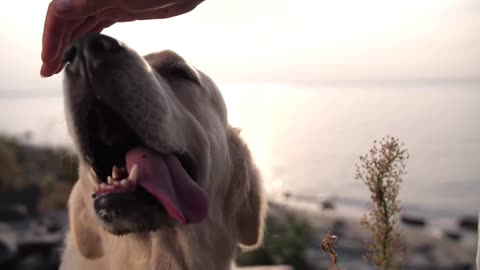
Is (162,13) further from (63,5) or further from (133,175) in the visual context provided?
(133,175)

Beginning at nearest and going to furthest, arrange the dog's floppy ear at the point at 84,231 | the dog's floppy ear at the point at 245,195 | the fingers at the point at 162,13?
the fingers at the point at 162,13 < the dog's floppy ear at the point at 84,231 < the dog's floppy ear at the point at 245,195

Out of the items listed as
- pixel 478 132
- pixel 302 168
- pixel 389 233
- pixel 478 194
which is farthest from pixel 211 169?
pixel 302 168

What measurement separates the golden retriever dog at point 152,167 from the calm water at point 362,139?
2.98 metres

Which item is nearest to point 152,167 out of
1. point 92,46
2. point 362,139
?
point 92,46

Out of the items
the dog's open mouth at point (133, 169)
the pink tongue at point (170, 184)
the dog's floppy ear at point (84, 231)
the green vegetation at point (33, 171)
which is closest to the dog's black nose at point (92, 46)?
the dog's open mouth at point (133, 169)

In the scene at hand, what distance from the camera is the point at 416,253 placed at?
6762 mm

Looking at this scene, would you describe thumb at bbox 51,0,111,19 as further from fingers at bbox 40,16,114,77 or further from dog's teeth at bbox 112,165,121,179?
dog's teeth at bbox 112,165,121,179

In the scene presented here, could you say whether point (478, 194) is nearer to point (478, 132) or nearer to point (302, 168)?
point (478, 132)

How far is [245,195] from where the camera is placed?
2.15 metres

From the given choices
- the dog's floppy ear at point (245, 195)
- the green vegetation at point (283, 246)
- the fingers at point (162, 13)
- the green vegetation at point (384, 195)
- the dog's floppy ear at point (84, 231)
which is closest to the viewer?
the green vegetation at point (384, 195)

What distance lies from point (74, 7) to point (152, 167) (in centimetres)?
44

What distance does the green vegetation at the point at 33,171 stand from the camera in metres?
6.59

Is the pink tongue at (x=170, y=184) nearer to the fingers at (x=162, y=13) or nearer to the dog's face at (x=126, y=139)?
the dog's face at (x=126, y=139)

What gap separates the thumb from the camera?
134 cm
